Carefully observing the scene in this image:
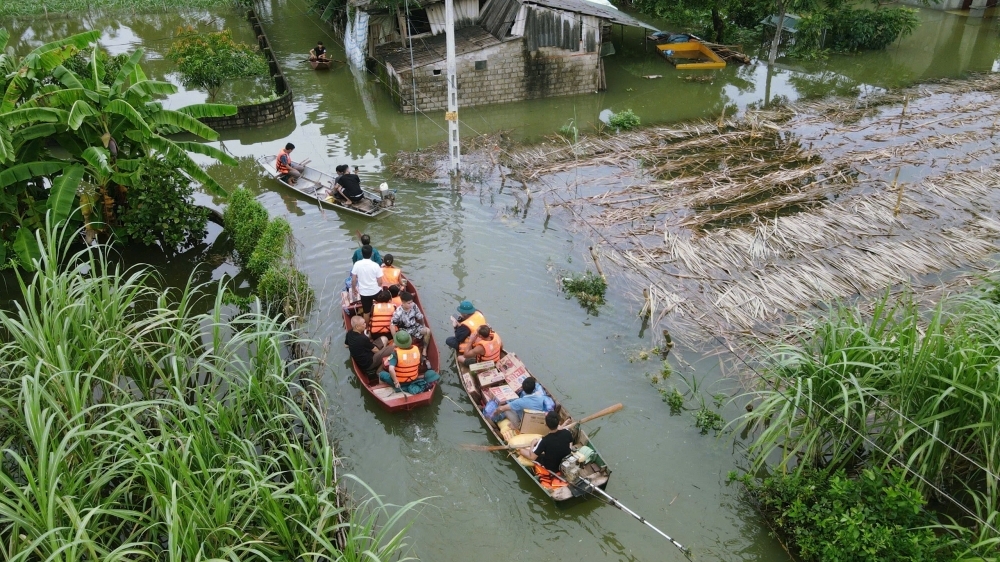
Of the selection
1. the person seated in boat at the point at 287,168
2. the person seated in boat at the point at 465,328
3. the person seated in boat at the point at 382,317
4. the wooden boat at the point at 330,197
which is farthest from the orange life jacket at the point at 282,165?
the person seated in boat at the point at 465,328

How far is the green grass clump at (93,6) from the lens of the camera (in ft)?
90.1

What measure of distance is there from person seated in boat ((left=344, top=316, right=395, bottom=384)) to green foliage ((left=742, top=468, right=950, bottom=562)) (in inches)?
203

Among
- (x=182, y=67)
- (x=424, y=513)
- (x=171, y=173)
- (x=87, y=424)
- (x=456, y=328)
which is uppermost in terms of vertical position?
(x=182, y=67)

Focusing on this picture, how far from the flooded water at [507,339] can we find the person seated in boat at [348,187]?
0.50 m

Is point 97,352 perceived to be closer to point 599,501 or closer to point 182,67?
point 599,501

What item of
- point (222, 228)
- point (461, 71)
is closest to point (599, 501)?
point (222, 228)

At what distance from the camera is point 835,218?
12.8 meters

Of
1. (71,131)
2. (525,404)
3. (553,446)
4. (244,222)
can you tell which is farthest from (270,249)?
(553,446)

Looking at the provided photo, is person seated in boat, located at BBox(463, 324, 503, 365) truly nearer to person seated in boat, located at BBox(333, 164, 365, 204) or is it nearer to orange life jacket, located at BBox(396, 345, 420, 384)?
orange life jacket, located at BBox(396, 345, 420, 384)

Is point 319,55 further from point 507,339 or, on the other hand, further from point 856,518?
point 856,518

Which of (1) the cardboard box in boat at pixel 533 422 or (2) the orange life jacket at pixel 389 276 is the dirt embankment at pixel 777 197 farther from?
(2) the orange life jacket at pixel 389 276

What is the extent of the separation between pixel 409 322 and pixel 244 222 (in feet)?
15.6

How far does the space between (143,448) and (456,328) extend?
456 centimetres

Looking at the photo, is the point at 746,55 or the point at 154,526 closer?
the point at 154,526
